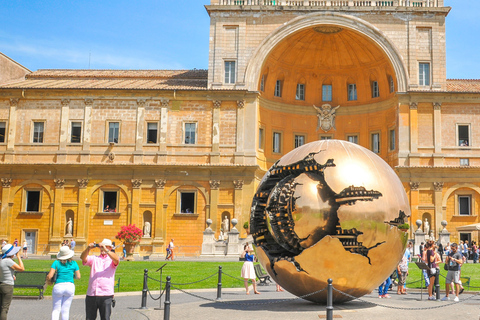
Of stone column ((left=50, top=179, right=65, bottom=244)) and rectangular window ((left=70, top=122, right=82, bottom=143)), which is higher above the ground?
rectangular window ((left=70, top=122, right=82, bottom=143))

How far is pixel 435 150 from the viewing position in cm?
4178

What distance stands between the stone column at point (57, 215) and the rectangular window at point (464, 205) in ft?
93.5

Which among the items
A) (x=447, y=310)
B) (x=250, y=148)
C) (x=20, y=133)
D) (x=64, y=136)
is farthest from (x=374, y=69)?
(x=447, y=310)

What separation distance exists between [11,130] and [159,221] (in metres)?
13.1

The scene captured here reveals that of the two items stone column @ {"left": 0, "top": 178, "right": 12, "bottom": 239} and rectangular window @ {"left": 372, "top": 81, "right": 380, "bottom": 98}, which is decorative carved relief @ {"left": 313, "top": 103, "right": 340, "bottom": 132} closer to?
rectangular window @ {"left": 372, "top": 81, "right": 380, "bottom": 98}

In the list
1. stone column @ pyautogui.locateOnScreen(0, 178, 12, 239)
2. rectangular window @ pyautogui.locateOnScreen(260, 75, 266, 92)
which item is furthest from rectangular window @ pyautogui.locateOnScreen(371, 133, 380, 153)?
stone column @ pyautogui.locateOnScreen(0, 178, 12, 239)

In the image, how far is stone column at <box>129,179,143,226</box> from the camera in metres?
41.5

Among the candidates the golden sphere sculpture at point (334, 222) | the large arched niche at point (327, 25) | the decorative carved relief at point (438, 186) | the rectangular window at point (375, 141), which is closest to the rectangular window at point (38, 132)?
the large arched niche at point (327, 25)

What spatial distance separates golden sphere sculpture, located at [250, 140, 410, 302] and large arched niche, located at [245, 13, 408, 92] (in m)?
30.8

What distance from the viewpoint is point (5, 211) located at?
42.0 metres

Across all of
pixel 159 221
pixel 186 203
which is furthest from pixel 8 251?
pixel 186 203

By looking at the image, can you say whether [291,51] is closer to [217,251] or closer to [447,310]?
[217,251]

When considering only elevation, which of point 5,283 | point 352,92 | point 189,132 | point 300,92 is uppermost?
point 352,92

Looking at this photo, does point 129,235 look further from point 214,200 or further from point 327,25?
point 327,25
